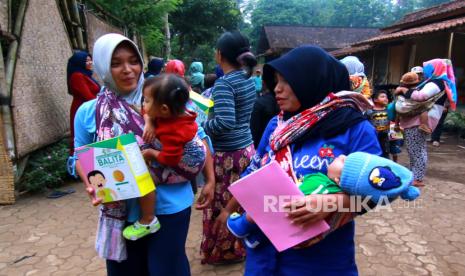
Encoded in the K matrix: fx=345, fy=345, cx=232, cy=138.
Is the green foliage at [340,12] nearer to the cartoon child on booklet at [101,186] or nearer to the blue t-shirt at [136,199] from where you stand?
the blue t-shirt at [136,199]

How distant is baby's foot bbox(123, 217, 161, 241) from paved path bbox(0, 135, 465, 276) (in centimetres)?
133

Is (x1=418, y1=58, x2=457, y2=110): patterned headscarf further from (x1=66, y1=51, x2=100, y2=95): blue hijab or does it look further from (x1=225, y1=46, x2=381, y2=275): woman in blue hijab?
(x1=66, y1=51, x2=100, y2=95): blue hijab

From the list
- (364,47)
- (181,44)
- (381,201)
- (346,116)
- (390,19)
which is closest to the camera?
(381,201)

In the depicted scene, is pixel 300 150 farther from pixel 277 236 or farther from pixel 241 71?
pixel 241 71

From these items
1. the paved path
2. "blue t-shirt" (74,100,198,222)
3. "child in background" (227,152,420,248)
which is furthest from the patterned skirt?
"child in background" (227,152,420,248)

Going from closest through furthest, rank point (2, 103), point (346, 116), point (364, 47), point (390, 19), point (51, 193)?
point (346, 116)
point (2, 103)
point (51, 193)
point (364, 47)
point (390, 19)

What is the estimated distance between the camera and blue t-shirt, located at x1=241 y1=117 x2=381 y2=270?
1284 mm

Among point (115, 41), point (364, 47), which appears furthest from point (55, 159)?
point (364, 47)

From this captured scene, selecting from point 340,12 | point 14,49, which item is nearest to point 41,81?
point 14,49

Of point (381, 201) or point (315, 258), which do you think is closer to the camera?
point (381, 201)

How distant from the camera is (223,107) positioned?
7.93ft

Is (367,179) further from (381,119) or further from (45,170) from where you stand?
(45,170)

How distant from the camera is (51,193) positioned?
455 centimetres

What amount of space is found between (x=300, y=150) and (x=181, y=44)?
730 inches
